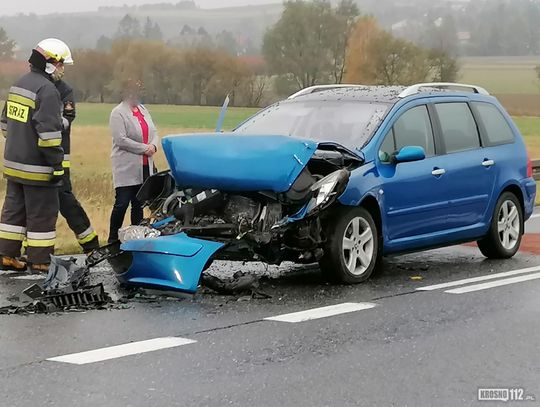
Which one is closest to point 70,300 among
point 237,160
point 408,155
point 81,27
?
point 237,160

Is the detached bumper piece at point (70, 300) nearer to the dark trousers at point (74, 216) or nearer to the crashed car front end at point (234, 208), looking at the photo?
the crashed car front end at point (234, 208)

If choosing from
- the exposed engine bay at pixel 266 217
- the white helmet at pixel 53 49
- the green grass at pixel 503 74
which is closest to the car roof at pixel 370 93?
the exposed engine bay at pixel 266 217

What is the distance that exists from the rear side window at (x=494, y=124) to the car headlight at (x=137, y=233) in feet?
12.5

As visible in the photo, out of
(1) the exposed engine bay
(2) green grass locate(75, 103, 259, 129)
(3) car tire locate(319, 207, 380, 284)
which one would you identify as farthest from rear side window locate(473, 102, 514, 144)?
(2) green grass locate(75, 103, 259, 129)

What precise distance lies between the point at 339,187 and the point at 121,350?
98.8 inches

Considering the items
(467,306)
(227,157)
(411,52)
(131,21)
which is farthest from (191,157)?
(411,52)

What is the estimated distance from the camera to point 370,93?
941 cm

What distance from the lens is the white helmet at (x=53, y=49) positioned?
911cm

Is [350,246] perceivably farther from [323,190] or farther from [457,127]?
[457,127]

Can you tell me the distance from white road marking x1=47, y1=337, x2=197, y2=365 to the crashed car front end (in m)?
1.28

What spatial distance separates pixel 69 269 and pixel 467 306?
305cm

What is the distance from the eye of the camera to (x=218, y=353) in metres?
5.85

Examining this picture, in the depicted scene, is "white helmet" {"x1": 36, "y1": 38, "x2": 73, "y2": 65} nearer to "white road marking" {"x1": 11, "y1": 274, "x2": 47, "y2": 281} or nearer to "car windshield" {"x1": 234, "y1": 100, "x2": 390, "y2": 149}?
"car windshield" {"x1": 234, "y1": 100, "x2": 390, "y2": 149}

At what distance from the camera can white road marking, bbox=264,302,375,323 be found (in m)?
6.90
